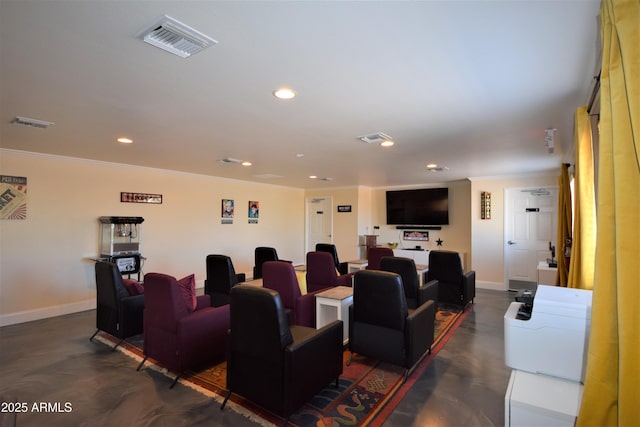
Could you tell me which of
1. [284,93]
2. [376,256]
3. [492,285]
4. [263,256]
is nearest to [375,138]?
[284,93]

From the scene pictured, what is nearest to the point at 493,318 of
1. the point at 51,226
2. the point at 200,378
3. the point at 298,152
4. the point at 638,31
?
the point at 298,152

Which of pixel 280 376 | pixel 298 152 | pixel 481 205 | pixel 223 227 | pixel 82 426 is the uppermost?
pixel 298 152

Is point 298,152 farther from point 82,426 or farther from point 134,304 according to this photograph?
point 82,426

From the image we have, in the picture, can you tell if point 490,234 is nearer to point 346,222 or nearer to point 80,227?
point 346,222

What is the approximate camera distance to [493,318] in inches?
188

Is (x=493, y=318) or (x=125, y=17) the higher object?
(x=125, y=17)

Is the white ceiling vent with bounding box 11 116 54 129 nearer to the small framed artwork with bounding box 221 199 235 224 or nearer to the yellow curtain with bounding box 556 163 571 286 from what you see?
the small framed artwork with bounding box 221 199 235 224

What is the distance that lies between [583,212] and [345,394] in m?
2.30

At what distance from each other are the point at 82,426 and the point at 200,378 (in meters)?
0.89

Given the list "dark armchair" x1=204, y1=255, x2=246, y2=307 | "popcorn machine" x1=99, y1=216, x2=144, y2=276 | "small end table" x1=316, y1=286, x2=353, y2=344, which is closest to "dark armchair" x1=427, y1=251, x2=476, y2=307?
"small end table" x1=316, y1=286, x2=353, y2=344

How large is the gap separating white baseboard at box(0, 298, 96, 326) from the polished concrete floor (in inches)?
25.6

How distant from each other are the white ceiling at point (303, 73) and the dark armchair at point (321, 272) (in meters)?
1.60

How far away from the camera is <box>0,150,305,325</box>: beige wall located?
454cm

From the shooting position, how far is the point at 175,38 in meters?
1.73
